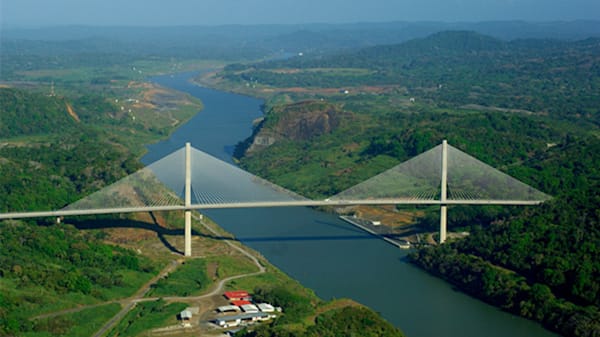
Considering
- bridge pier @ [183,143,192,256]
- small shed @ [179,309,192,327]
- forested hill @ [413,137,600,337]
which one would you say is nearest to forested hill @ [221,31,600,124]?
forested hill @ [413,137,600,337]

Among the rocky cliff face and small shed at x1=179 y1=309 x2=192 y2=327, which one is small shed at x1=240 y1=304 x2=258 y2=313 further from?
the rocky cliff face

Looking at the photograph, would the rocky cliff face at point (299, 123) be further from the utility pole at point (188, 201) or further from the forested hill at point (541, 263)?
the forested hill at point (541, 263)

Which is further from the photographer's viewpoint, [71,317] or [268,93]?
[268,93]

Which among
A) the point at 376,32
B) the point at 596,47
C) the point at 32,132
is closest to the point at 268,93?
the point at 32,132

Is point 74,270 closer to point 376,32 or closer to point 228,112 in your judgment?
point 228,112

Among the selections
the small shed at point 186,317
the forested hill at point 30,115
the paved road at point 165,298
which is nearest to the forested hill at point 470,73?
the forested hill at point 30,115

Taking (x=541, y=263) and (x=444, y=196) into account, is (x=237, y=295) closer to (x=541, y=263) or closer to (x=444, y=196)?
(x=541, y=263)

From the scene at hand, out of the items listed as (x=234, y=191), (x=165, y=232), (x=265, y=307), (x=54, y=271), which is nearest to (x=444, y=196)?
(x=234, y=191)
